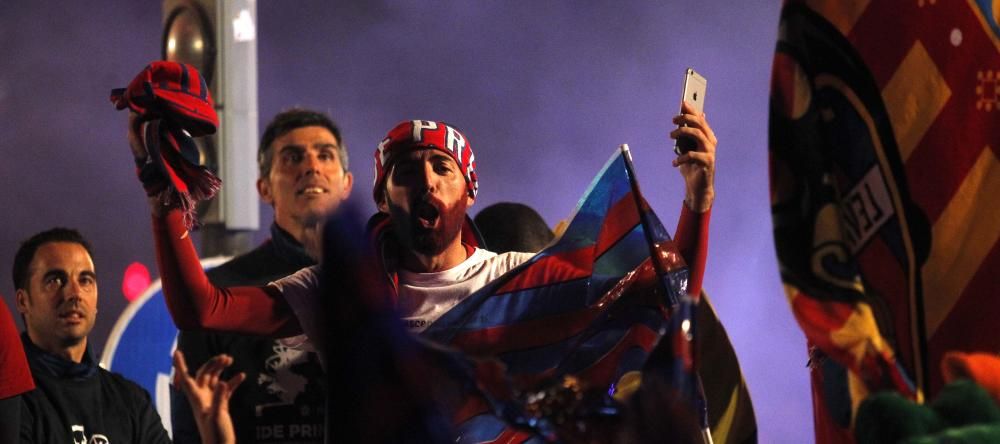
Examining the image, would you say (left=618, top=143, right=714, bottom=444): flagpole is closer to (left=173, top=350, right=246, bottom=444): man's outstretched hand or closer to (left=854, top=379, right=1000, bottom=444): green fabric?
(left=854, top=379, right=1000, bottom=444): green fabric

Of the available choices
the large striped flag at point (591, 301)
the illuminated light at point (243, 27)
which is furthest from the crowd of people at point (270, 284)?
the illuminated light at point (243, 27)

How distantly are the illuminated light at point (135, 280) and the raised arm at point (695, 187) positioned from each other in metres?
4.27

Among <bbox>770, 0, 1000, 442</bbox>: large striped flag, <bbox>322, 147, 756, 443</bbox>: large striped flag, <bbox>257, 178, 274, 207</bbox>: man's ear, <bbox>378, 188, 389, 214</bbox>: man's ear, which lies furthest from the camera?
<bbox>257, 178, 274, 207</bbox>: man's ear

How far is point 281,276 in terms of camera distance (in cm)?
430

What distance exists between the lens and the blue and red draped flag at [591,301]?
274 centimetres

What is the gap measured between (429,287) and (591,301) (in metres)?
0.47

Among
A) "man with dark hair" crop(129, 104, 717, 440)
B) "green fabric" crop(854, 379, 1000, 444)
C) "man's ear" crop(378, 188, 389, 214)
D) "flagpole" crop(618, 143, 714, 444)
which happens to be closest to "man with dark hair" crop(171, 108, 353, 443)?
"man's ear" crop(378, 188, 389, 214)

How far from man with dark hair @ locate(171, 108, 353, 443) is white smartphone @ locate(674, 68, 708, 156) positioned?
3.39 feet

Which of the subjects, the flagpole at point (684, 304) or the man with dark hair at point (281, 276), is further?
the man with dark hair at point (281, 276)

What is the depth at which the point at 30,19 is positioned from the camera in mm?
7223

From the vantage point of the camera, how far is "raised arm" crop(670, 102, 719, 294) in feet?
10.6

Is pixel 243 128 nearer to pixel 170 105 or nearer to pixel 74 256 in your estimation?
pixel 74 256

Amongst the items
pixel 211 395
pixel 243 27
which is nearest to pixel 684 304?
pixel 211 395

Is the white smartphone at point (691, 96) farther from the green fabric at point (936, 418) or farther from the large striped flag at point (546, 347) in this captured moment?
the green fabric at point (936, 418)
